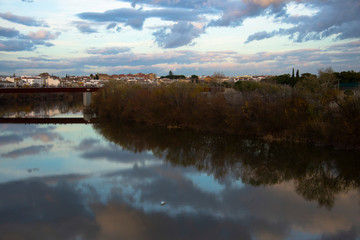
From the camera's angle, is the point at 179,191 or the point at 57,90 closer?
the point at 179,191

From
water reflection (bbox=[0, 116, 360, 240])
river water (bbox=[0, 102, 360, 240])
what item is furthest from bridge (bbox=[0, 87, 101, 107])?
water reflection (bbox=[0, 116, 360, 240])

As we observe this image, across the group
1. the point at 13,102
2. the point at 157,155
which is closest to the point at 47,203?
the point at 157,155

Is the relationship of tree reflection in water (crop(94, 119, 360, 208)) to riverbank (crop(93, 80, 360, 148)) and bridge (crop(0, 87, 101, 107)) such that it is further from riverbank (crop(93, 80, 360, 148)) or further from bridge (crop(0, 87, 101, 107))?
bridge (crop(0, 87, 101, 107))

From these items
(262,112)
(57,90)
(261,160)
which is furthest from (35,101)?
(261,160)

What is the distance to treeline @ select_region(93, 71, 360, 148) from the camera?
20.0 metres

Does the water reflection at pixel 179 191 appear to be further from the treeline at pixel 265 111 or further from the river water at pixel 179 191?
the treeline at pixel 265 111

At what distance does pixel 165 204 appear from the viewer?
1163 centimetres

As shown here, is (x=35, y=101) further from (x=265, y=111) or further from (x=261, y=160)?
(x=261, y=160)

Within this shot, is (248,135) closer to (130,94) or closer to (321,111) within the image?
(321,111)

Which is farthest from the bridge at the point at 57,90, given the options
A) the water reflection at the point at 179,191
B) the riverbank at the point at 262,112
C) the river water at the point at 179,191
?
the water reflection at the point at 179,191

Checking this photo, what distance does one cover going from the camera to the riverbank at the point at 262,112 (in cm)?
2000

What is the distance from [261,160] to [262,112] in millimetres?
6129

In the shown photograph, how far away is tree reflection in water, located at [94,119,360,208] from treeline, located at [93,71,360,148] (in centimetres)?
110

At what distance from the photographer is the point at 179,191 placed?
42.8 ft
